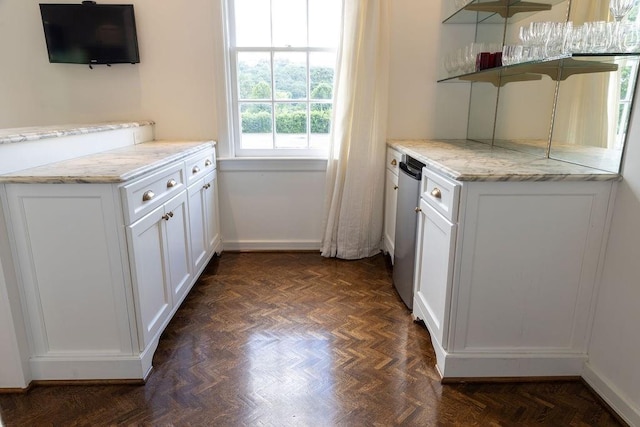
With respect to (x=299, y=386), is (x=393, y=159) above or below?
above

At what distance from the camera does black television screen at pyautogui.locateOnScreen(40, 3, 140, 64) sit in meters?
2.95

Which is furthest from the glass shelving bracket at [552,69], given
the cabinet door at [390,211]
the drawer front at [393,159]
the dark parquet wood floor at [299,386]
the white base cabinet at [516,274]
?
the dark parquet wood floor at [299,386]

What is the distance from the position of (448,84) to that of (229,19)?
1.72m

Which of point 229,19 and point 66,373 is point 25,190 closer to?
point 66,373

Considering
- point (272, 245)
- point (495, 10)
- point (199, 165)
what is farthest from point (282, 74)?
point (495, 10)

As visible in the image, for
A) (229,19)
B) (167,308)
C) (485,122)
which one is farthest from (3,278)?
(485,122)

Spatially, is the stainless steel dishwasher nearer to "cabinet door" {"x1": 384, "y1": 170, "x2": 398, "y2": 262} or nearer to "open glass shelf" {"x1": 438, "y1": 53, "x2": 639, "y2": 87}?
"cabinet door" {"x1": 384, "y1": 170, "x2": 398, "y2": 262}

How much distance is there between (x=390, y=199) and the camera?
315 cm

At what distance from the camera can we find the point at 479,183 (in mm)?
1669

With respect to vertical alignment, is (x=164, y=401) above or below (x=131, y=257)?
below

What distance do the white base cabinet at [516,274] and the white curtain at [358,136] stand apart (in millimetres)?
1255

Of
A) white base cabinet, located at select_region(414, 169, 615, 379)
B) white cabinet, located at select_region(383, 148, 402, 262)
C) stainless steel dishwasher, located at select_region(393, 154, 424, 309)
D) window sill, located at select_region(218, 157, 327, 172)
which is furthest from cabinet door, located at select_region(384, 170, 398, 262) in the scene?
white base cabinet, located at select_region(414, 169, 615, 379)

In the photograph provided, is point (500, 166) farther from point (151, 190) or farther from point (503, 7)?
point (151, 190)

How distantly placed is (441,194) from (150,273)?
4.54ft
